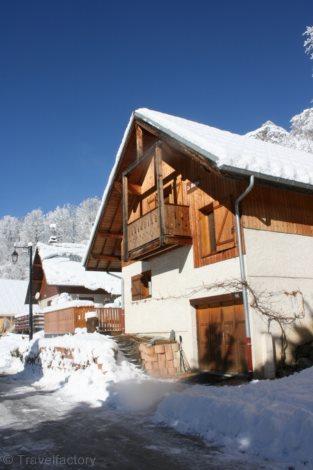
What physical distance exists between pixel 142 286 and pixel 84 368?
4927 mm

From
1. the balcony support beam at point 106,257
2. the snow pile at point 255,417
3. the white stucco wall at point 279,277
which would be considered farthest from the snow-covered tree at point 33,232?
the snow pile at point 255,417

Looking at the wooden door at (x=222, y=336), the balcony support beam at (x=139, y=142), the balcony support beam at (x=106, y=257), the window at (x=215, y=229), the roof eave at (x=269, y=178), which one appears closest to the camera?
the roof eave at (x=269, y=178)

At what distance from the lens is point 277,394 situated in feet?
25.5

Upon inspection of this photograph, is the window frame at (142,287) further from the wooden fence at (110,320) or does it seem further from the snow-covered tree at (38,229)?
the snow-covered tree at (38,229)

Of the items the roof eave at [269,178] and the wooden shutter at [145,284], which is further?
the wooden shutter at [145,284]

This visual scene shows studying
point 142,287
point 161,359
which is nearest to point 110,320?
point 142,287

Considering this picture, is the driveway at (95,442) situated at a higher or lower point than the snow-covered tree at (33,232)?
lower

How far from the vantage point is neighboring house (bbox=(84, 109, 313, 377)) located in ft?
38.9

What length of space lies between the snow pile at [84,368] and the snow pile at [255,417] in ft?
10.7

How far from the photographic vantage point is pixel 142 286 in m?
18.2

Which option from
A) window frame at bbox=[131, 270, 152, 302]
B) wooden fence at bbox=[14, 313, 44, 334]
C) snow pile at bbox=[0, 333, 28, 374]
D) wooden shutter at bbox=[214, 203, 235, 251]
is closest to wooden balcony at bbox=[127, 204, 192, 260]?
wooden shutter at bbox=[214, 203, 235, 251]

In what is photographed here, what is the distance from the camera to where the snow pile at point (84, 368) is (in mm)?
12184

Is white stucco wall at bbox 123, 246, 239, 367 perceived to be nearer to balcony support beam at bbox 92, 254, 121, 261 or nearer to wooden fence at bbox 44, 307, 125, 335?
balcony support beam at bbox 92, 254, 121, 261

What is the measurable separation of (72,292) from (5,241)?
251 ft
